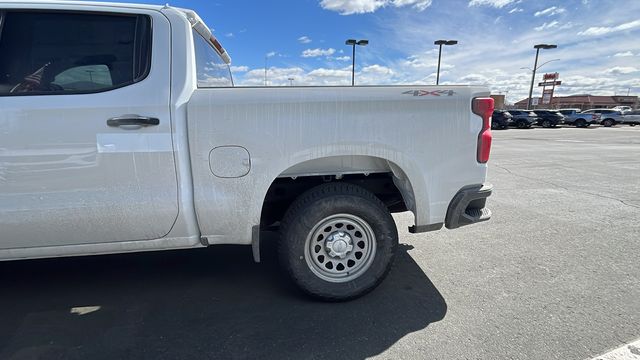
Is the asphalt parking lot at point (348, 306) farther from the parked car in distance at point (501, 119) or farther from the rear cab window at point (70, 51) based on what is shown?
the parked car in distance at point (501, 119)

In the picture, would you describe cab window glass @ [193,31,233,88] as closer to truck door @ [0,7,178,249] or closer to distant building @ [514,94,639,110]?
truck door @ [0,7,178,249]

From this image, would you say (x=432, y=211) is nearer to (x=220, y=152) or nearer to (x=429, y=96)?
(x=429, y=96)

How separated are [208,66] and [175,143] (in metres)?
1.13

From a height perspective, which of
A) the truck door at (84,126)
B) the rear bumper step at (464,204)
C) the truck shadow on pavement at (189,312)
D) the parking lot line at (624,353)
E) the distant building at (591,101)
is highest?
the distant building at (591,101)

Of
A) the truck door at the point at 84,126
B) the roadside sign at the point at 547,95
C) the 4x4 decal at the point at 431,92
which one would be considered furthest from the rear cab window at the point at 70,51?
the roadside sign at the point at 547,95

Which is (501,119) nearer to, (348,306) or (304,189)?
(304,189)

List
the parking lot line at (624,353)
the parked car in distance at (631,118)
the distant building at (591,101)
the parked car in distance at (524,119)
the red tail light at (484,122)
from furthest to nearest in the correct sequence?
1. the distant building at (591,101)
2. the parked car in distance at (631,118)
3. the parked car in distance at (524,119)
4. the red tail light at (484,122)
5. the parking lot line at (624,353)

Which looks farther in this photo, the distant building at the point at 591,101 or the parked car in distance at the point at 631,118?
the distant building at the point at 591,101

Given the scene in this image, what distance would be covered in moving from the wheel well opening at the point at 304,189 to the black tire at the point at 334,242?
19cm

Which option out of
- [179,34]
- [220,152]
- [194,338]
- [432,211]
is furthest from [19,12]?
[432,211]

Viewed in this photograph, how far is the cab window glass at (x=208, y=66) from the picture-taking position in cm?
291

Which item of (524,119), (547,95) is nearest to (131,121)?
(524,119)

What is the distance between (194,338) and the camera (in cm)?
245

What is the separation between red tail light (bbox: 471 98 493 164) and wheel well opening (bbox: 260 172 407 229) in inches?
28.1
